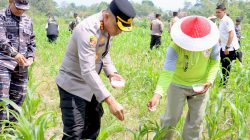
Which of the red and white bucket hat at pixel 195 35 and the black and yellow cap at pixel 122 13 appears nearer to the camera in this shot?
the black and yellow cap at pixel 122 13

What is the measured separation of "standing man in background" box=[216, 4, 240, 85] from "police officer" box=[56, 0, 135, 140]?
3.10 m

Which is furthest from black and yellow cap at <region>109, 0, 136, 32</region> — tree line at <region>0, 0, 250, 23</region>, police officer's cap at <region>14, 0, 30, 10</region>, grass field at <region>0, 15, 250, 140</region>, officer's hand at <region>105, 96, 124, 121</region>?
tree line at <region>0, 0, 250, 23</region>

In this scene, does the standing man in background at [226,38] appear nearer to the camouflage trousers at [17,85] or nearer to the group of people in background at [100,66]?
the group of people in background at [100,66]

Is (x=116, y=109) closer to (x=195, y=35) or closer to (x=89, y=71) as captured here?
(x=89, y=71)

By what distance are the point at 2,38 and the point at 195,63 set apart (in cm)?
159

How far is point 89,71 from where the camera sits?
2.17m

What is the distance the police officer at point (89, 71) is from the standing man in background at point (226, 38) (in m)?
3.10

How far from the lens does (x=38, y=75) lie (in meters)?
6.83

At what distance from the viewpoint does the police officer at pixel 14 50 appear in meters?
3.04

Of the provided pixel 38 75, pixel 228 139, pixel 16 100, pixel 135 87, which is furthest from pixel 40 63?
pixel 228 139

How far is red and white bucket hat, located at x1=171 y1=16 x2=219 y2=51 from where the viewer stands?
255 cm

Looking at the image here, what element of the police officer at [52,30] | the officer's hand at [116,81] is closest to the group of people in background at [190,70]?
the officer's hand at [116,81]

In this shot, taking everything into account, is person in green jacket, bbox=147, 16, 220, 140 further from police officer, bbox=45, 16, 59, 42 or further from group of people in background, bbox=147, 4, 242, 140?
police officer, bbox=45, 16, 59, 42

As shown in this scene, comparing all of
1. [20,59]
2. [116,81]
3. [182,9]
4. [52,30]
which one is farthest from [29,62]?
[182,9]
